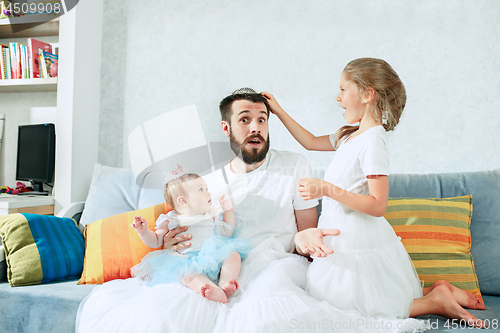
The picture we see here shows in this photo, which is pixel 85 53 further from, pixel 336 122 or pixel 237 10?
pixel 336 122

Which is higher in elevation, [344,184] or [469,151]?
[469,151]

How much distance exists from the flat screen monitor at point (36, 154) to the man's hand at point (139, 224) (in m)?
1.31

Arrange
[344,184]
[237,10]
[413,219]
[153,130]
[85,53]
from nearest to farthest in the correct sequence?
1. [153,130]
2. [344,184]
3. [413,219]
4. [237,10]
5. [85,53]

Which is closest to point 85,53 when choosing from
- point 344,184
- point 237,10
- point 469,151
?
point 237,10

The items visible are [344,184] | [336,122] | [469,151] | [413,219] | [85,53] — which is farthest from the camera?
[85,53]

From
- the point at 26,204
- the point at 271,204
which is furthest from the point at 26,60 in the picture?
the point at 271,204

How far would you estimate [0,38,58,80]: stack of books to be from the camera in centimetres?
221

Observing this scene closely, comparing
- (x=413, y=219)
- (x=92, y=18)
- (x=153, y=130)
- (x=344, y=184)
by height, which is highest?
(x=92, y=18)

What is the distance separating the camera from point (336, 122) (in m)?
1.88

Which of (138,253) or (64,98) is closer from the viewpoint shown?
(138,253)

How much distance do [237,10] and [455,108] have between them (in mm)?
1310

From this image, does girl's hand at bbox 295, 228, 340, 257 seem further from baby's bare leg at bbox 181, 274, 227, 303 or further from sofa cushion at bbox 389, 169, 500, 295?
sofa cushion at bbox 389, 169, 500, 295

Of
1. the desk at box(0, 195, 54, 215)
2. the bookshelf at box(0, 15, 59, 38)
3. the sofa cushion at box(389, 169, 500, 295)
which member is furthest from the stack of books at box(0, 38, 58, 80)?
the sofa cushion at box(389, 169, 500, 295)

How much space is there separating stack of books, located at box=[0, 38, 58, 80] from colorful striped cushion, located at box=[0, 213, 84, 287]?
1184mm
